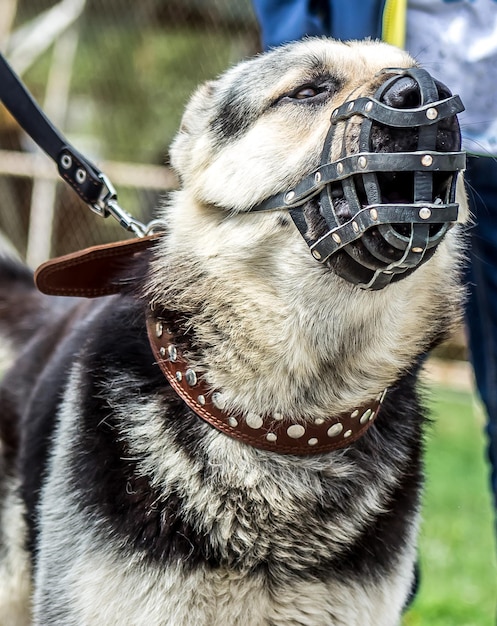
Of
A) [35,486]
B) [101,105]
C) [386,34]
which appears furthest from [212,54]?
[35,486]

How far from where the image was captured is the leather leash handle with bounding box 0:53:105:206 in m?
2.59

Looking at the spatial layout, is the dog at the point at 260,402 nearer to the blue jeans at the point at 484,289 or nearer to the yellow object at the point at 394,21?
the yellow object at the point at 394,21

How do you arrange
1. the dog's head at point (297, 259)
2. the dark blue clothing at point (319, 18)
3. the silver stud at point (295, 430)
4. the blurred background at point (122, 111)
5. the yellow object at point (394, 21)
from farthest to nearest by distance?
the blurred background at point (122, 111) → the dark blue clothing at point (319, 18) → the yellow object at point (394, 21) → the silver stud at point (295, 430) → the dog's head at point (297, 259)

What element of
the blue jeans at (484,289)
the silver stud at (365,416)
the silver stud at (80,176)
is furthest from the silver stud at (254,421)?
the blue jeans at (484,289)

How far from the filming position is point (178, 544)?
2057 millimetres

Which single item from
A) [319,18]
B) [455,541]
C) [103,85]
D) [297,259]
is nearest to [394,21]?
[319,18]

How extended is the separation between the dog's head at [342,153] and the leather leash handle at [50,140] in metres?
0.31

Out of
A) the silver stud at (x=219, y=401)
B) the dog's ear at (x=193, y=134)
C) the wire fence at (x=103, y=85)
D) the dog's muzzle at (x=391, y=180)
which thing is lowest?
the silver stud at (x=219, y=401)

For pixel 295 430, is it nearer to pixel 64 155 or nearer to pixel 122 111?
pixel 64 155

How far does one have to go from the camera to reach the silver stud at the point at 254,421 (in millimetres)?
2137

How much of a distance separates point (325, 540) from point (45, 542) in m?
0.76

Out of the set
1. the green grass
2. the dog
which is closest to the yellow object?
the dog

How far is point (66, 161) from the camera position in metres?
2.63

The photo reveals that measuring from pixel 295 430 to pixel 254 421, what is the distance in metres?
0.11
